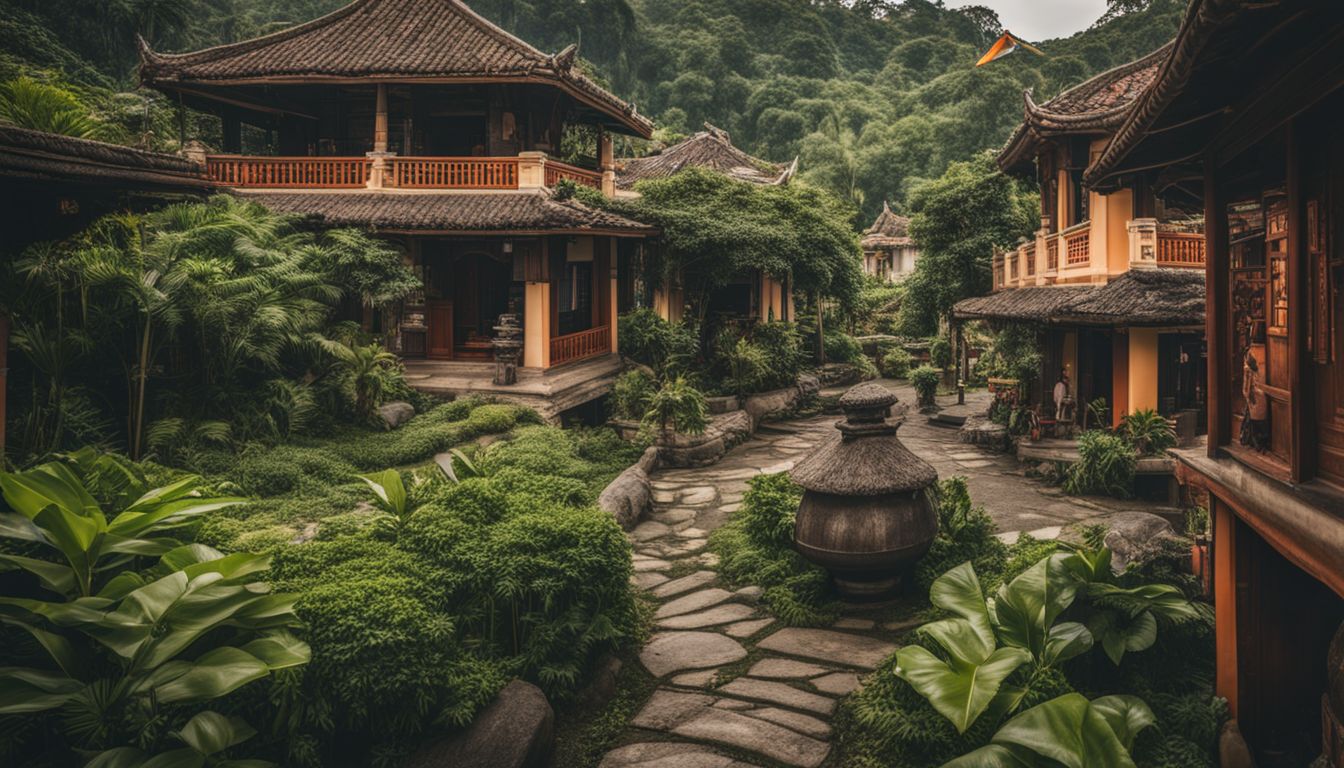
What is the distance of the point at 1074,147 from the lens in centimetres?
1547

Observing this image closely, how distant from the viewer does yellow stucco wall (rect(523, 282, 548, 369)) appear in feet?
53.2

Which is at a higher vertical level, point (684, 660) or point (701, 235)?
point (701, 235)

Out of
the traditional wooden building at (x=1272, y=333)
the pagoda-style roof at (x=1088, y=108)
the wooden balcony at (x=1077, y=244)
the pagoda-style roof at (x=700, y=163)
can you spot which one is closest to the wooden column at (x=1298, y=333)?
the traditional wooden building at (x=1272, y=333)

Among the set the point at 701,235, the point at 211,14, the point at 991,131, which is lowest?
the point at 701,235

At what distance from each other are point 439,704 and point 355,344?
32.3 ft

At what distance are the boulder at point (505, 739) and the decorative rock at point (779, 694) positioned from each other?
1524 millimetres

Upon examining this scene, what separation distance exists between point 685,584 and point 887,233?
38.9m

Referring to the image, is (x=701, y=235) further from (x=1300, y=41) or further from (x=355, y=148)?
(x=1300, y=41)

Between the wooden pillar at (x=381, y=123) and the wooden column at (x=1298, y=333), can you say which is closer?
the wooden column at (x=1298, y=333)

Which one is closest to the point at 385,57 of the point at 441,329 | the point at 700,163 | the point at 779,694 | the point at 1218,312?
the point at 441,329

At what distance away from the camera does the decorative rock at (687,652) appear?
7176mm

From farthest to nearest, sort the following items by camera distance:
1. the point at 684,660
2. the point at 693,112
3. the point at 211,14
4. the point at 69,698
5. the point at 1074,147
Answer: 1. the point at 693,112
2. the point at 211,14
3. the point at 1074,147
4. the point at 684,660
5. the point at 69,698

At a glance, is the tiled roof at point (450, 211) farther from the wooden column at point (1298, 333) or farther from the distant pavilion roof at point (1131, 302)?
the wooden column at point (1298, 333)

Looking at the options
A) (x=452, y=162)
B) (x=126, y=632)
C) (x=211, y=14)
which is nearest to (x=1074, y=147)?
(x=452, y=162)
